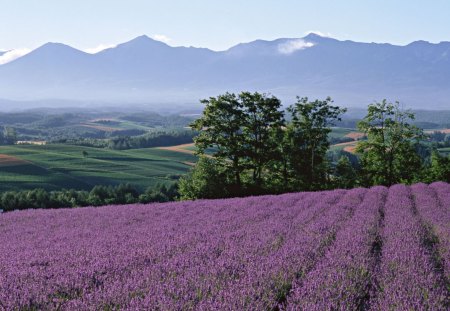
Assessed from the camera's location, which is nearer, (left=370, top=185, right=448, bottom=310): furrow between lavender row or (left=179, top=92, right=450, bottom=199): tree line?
(left=370, top=185, right=448, bottom=310): furrow between lavender row

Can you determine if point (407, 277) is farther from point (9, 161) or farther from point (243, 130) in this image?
point (9, 161)

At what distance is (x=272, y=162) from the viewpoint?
Result: 33.0 metres

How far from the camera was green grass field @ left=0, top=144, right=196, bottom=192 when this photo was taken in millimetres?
76875

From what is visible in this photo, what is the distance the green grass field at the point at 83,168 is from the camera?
3027 inches

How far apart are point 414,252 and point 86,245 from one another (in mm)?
5268

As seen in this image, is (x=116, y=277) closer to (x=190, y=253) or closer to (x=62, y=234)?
(x=190, y=253)

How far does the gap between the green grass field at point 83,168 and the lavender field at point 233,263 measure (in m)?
65.9

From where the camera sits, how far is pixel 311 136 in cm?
3512

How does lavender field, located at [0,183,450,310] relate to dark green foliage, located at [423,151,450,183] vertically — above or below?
above

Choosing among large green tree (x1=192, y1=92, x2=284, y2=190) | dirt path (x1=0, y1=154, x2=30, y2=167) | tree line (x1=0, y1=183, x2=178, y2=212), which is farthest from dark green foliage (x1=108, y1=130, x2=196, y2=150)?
large green tree (x1=192, y1=92, x2=284, y2=190)

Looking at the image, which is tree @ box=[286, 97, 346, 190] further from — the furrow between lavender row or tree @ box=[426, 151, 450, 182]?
the furrow between lavender row

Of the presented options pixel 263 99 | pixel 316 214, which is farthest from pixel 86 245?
pixel 263 99

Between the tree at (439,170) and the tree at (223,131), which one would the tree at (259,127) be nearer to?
the tree at (223,131)

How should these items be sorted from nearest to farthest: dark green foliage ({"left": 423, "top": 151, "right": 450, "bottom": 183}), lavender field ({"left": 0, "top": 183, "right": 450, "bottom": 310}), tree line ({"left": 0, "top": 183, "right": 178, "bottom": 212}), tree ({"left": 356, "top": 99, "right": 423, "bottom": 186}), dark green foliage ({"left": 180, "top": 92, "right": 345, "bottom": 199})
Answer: lavender field ({"left": 0, "top": 183, "right": 450, "bottom": 310}) → dark green foliage ({"left": 180, "top": 92, "right": 345, "bottom": 199}) → dark green foliage ({"left": 423, "top": 151, "right": 450, "bottom": 183}) → tree ({"left": 356, "top": 99, "right": 423, "bottom": 186}) → tree line ({"left": 0, "top": 183, "right": 178, "bottom": 212})
